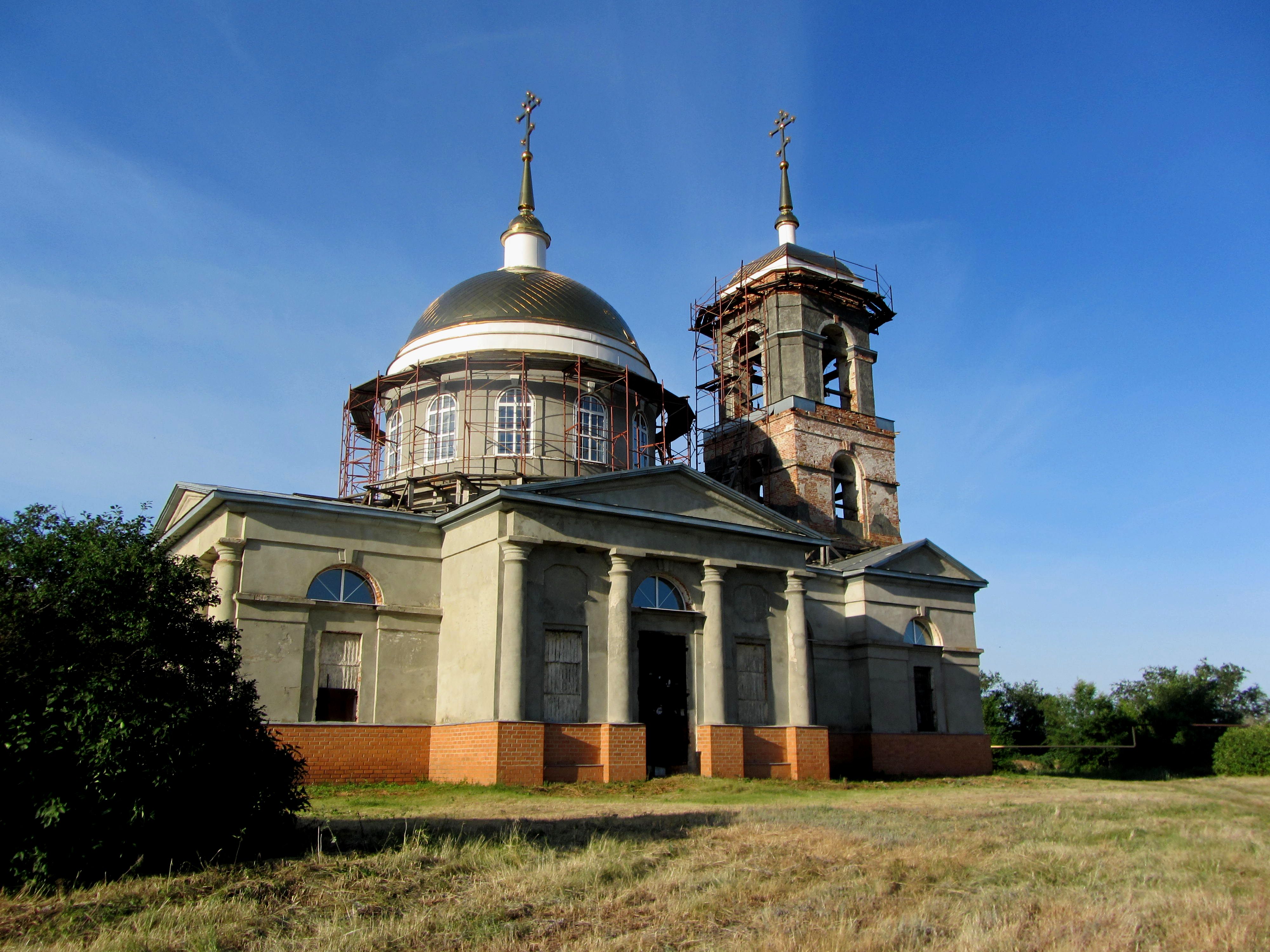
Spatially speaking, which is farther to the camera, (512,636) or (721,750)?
(721,750)

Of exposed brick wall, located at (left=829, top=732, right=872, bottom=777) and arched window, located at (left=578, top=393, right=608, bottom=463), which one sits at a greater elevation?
arched window, located at (left=578, top=393, right=608, bottom=463)

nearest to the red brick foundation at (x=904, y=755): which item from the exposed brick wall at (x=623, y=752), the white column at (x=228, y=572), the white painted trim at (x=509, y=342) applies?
the exposed brick wall at (x=623, y=752)

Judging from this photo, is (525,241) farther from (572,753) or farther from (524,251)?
(572,753)

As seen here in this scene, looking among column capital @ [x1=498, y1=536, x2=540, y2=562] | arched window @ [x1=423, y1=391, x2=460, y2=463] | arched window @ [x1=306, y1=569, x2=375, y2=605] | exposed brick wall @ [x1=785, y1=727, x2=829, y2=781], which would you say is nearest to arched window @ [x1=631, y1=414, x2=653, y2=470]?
arched window @ [x1=423, y1=391, x2=460, y2=463]

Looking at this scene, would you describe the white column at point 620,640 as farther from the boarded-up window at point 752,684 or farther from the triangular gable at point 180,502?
the triangular gable at point 180,502

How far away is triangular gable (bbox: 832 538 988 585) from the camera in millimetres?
29797

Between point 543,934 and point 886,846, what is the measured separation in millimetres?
5096

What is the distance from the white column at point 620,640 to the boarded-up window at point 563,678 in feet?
2.19

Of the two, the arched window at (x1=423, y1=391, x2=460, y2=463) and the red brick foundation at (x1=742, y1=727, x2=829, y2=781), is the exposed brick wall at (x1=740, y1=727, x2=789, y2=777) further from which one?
the arched window at (x1=423, y1=391, x2=460, y2=463)

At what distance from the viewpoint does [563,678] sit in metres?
22.2

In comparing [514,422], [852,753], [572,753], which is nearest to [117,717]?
[572,753]

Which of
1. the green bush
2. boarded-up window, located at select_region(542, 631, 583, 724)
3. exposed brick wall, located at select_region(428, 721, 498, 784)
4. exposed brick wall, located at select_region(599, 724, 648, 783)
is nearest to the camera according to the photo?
exposed brick wall, located at select_region(428, 721, 498, 784)

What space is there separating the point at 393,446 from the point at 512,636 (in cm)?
1094

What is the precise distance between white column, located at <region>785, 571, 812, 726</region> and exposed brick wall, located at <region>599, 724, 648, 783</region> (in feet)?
15.0
